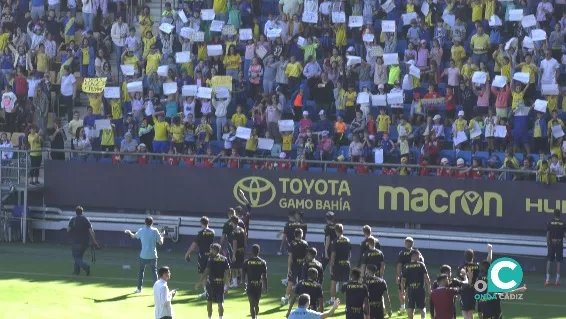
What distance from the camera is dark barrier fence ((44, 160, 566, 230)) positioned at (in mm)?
36781

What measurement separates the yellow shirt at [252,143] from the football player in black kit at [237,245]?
21.1 feet

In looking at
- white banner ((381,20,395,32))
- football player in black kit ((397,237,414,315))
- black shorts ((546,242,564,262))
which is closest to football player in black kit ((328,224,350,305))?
football player in black kit ((397,237,414,315))

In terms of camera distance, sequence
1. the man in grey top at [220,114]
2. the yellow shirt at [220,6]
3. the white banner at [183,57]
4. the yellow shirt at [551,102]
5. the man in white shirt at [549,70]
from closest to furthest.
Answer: the yellow shirt at [551,102]
the man in white shirt at [549,70]
the man in grey top at [220,114]
the white banner at [183,57]
the yellow shirt at [220,6]

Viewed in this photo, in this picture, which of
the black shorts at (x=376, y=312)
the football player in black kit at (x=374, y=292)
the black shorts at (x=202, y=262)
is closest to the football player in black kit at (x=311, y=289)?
the football player in black kit at (x=374, y=292)

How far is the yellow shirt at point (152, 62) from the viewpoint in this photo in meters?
42.8

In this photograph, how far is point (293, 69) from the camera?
4134cm

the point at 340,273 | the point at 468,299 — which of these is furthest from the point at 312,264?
the point at 468,299

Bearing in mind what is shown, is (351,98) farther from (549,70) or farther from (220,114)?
(549,70)

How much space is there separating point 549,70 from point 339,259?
10560 millimetres

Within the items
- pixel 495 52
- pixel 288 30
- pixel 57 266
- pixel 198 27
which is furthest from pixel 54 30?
pixel 495 52

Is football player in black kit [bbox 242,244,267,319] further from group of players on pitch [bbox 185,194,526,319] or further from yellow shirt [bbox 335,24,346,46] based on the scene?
yellow shirt [bbox 335,24,346,46]

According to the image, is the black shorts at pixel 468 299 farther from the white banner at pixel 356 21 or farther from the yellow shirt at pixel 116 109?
the yellow shirt at pixel 116 109

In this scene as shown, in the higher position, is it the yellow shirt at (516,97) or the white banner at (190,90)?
the white banner at (190,90)

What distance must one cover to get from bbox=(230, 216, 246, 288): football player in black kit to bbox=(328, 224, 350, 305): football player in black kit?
2.46m
